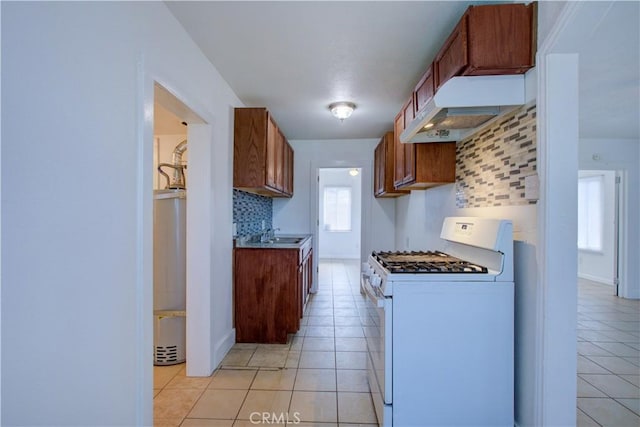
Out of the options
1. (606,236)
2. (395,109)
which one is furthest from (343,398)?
(606,236)

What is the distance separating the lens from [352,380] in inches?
85.0

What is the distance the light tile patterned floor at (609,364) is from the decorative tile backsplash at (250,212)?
120 inches

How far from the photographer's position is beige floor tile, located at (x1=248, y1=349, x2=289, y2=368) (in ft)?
7.89

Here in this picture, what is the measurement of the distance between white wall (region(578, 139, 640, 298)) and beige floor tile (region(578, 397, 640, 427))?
11.5ft

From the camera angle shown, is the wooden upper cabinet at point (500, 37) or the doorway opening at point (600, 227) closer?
the wooden upper cabinet at point (500, 37)

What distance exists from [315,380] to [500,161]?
6.43ft

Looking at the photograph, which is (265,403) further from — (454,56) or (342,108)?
(342,108)

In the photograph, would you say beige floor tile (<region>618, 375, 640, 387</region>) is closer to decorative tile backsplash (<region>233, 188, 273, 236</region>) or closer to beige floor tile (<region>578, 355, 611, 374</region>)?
beige floor tile (<region>578, 355, 611, 374</region>)

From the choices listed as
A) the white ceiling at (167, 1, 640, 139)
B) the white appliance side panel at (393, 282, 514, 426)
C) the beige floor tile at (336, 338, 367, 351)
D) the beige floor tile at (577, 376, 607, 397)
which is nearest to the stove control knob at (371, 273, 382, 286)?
the white appliance side panel at (393, 282, 514, 426)

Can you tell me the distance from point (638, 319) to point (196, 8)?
523 cm

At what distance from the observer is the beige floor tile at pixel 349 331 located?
297 centimetres

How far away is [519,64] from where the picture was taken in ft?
4.68

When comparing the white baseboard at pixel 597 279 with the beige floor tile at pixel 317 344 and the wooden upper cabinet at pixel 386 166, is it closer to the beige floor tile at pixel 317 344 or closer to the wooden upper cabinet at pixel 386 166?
the wooden upper cabinet at pixel 386 166

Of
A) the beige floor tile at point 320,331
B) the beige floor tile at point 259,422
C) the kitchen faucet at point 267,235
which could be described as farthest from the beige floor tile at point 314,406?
the kitchen faucet at point 267,235
